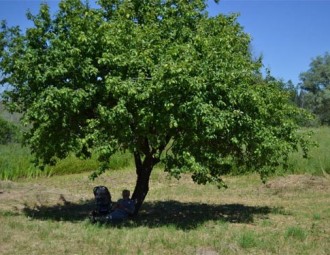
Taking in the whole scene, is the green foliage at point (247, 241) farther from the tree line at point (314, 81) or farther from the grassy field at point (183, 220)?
the tree line at point (314, 81)

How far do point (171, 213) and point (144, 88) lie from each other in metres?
4.70

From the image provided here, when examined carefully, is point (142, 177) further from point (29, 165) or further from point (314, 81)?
point (314, 81)

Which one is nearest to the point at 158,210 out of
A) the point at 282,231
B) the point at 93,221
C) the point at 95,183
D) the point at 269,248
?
the point at 93,221

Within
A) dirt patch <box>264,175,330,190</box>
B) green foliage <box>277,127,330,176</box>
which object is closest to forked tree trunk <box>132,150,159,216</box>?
dirt patch <box>264,175,330,190</box>

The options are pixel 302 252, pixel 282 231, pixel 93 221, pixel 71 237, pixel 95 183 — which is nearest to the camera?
pixel 302 252

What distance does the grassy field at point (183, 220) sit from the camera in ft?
27.6

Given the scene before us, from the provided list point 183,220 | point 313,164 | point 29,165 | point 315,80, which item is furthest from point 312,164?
point 315,80

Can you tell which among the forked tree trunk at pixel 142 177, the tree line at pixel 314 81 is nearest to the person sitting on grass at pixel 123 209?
the forked tree trunk at pixel 142 177

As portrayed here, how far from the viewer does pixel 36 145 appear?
10.4 m

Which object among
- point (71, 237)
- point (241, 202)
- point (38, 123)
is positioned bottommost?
point (71, 237)

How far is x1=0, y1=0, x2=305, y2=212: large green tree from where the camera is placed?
9.08 metres

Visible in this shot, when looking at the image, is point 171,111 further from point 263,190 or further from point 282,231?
point 263,190

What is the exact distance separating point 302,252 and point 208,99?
3.37 metres

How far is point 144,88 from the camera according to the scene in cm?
894
